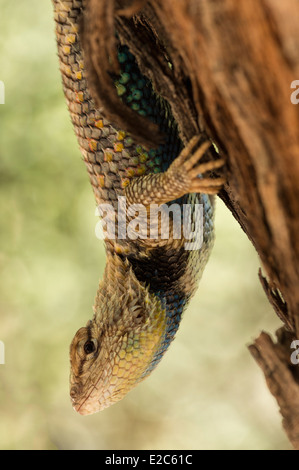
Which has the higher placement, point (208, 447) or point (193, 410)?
point (193, 410)

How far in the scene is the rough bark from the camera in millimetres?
988

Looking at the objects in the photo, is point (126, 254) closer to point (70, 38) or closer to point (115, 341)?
point (115, 341)

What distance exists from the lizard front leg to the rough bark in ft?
0.25

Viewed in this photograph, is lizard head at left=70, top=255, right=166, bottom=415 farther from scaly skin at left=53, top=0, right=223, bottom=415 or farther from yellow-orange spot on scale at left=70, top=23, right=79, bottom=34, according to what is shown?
yellow-orange spot on scale at left=70, top=23, right=79, bottom=34

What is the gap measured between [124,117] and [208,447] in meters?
3.34

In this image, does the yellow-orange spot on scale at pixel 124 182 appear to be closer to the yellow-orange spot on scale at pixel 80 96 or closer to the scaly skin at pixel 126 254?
the scaly skin at pixel 126 254

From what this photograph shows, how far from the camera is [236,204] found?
155 cm

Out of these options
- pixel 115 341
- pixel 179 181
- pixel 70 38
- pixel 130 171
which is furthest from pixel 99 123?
pixel 115 341

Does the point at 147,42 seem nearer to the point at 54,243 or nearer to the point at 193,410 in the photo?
the point at 54,243

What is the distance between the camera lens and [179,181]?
157cm

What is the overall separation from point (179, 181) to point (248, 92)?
0.56 m

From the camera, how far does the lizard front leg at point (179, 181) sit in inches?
56.1
